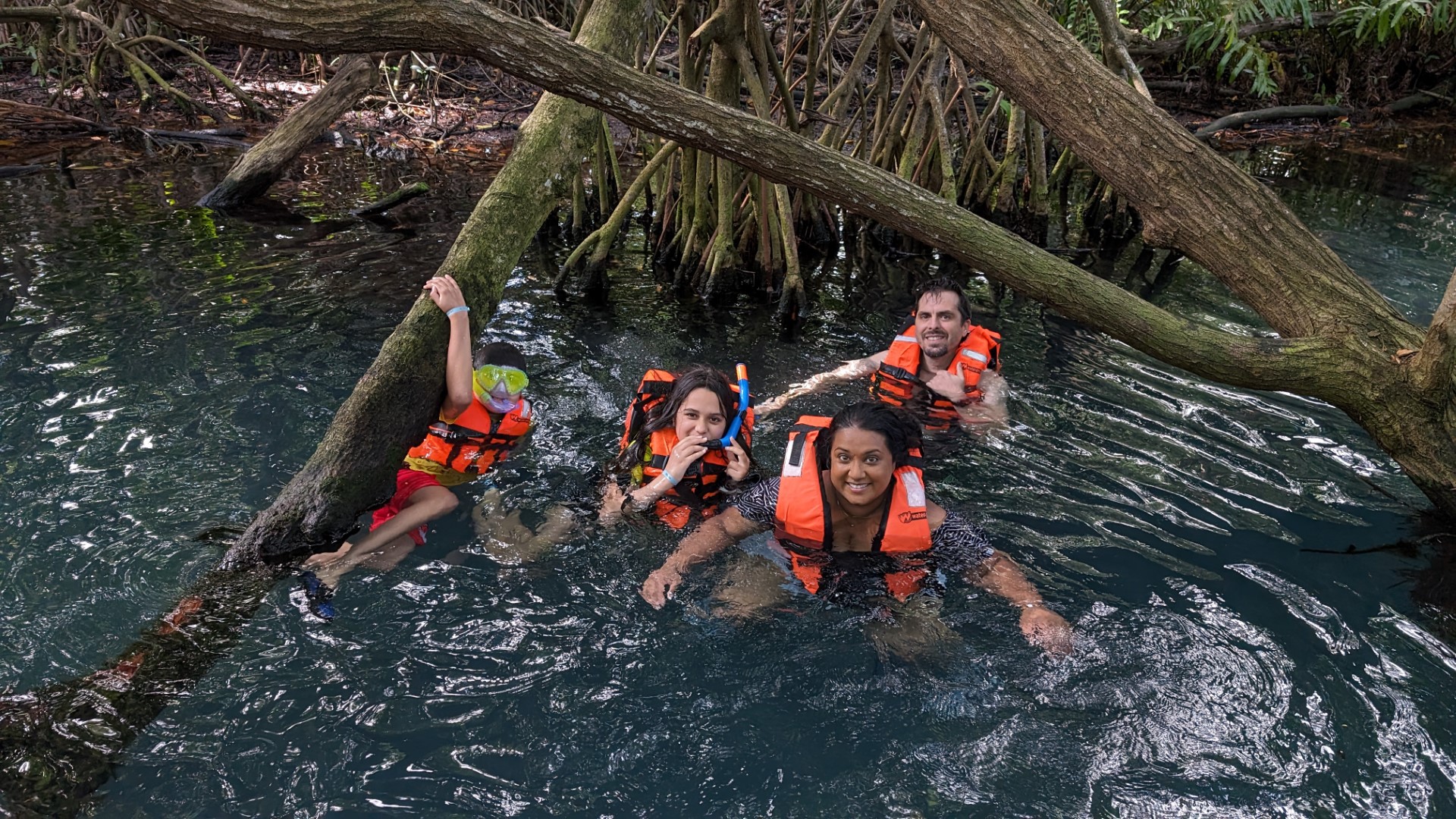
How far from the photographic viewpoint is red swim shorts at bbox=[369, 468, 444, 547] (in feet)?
13.2

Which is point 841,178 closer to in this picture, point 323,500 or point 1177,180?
point 1177,180

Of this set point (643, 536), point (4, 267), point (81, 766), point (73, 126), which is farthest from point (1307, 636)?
point (73, 126)

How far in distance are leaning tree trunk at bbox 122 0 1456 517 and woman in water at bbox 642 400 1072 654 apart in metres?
0.81

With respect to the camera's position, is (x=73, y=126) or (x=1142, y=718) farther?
(x=73, y=126)

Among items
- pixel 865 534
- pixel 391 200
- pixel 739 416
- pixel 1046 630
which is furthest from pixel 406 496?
pixel 391 200

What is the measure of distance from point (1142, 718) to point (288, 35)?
338 centimetres

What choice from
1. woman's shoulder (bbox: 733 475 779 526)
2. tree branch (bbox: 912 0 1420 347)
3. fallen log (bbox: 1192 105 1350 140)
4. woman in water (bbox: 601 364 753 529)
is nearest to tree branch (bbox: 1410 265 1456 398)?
tree branch (bbox: 912 0 1420 347)

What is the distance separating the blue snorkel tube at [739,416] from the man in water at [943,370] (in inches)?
46.9

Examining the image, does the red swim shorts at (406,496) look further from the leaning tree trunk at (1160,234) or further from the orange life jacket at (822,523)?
the leaning tree trunk at (1160,234)

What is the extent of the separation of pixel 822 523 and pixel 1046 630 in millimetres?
857

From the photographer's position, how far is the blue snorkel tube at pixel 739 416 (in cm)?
416

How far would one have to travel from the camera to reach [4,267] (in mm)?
7000

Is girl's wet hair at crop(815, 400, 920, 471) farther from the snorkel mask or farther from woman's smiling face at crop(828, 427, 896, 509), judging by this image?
the snorkel mask

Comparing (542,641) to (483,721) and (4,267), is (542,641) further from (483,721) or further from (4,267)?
(4,267)
